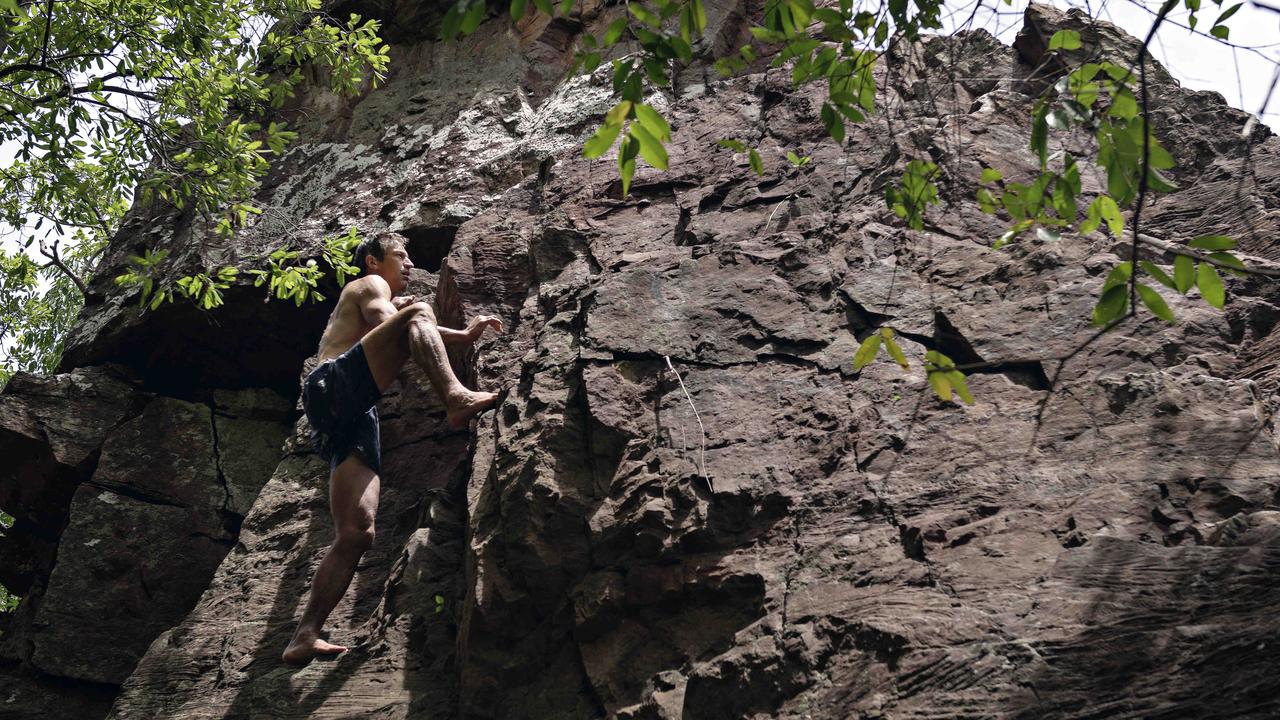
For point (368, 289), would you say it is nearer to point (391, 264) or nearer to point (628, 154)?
point (391, 264)

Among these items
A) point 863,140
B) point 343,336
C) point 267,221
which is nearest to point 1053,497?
point 863,140

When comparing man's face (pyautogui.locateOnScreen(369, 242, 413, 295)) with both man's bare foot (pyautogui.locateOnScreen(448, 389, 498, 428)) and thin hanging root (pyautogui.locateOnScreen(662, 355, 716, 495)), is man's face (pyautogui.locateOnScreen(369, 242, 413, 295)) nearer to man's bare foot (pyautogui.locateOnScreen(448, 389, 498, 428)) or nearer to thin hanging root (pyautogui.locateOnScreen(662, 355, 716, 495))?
man's bare foot (pyautogui.locateOnScreen(448, 389, 498, 428))

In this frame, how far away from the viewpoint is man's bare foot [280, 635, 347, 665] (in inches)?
210

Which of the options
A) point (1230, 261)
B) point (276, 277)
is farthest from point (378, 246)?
point (1230, 261)

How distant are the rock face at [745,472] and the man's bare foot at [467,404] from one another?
108 millimetres

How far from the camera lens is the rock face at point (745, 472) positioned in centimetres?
384

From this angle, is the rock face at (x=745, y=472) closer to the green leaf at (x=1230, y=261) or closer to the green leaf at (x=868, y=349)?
the green leaf at (x=868, y=349)

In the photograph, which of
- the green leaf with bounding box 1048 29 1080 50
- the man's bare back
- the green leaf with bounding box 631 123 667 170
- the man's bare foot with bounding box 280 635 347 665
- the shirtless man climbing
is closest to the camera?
the green leaf with bounding box 631 123 667 170

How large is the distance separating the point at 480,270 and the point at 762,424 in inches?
98.3

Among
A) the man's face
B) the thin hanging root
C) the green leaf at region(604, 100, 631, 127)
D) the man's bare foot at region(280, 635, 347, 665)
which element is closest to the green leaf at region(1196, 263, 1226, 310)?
the green leaf at region(604, 100, 631, 127)

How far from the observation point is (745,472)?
464 cm

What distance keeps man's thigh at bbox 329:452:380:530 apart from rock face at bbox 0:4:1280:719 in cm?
28

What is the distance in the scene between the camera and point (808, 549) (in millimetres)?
4367

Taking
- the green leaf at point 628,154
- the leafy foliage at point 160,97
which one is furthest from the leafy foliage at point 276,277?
the green leaf at point 628,154
